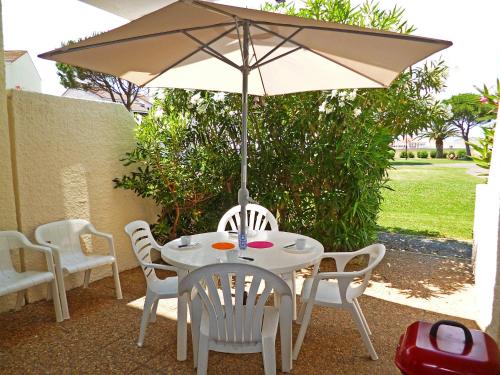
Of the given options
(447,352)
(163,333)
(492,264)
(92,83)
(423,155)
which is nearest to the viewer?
(447,352)

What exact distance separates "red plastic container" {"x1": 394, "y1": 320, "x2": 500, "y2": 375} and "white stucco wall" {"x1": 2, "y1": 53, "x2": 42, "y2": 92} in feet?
54.4

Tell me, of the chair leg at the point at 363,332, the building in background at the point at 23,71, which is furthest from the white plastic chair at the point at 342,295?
the building in background at the point at 23,71

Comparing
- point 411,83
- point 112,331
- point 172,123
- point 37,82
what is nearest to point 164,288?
point 112,331

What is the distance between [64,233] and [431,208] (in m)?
9.09

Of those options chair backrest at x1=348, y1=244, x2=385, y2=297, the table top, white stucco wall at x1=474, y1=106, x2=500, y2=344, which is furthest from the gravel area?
the table top

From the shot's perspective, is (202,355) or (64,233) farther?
(64,233)

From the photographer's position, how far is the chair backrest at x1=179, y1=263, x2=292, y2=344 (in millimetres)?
1869

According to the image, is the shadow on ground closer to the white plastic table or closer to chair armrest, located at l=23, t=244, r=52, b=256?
the white plastic table

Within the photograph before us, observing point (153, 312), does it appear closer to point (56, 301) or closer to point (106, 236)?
point (56, 301)

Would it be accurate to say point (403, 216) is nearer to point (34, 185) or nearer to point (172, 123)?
point (172, 123)

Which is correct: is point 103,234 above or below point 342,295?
above

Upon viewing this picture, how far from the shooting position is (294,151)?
4770mm

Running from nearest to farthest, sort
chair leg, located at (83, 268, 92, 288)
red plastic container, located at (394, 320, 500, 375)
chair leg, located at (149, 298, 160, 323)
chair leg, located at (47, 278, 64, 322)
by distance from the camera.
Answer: red plastic container, located at (394, 320, 500, 375)
chair leg, located at (149, 298, 160, 323)
chair leg, located at (47, 278, 64, 322)
chair leg, located at (83, 268, 92, 288)

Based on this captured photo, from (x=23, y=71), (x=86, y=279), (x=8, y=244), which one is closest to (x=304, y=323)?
(x=86, y=279)
